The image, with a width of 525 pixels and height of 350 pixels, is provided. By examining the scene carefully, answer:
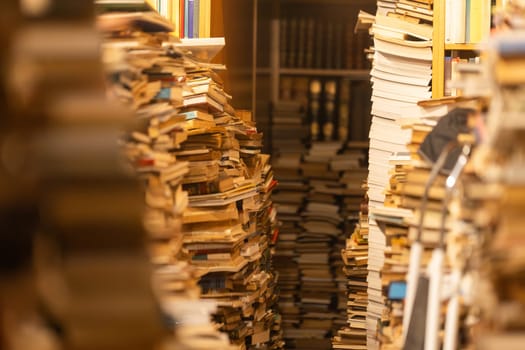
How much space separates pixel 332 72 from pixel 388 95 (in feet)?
13.3

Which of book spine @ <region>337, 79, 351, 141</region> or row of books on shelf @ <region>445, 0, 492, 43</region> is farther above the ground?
row of books on shelf @ <region>445, 0, 492, 43</region>

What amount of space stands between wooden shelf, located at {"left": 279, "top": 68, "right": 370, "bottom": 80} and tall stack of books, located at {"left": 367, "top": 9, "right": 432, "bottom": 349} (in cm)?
385

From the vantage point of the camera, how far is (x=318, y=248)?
9.97 meters

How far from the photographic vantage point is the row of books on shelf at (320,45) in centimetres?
1038

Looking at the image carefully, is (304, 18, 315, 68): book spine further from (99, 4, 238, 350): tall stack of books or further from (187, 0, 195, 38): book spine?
(99, 4, 238, 350): tall stack of books

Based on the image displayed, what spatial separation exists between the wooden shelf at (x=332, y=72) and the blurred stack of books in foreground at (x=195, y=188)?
2.58 metres

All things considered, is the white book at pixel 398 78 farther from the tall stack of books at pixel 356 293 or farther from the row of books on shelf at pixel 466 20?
the tall stack of books at pixel 356 293

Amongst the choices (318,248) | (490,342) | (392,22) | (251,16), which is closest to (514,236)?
→ (490,342)

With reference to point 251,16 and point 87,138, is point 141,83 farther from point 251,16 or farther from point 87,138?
point 251,16

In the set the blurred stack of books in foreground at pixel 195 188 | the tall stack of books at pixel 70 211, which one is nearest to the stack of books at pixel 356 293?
the blurred stack of books in foreground at pixel 195 188

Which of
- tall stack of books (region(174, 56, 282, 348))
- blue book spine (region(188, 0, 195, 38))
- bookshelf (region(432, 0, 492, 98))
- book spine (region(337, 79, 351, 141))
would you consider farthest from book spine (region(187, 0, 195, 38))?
book spine (region(337, 79, 351, 141))

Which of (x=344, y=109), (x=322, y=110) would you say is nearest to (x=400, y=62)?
(x=344, y=109)

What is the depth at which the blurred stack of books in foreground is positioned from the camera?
3.39 meters

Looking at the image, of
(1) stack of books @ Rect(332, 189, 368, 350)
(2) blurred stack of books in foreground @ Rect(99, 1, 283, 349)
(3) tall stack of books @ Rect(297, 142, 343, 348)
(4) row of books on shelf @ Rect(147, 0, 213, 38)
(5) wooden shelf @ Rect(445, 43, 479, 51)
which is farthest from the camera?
(3) tall stack of books @ Rect(297, 142, 343, 348)
